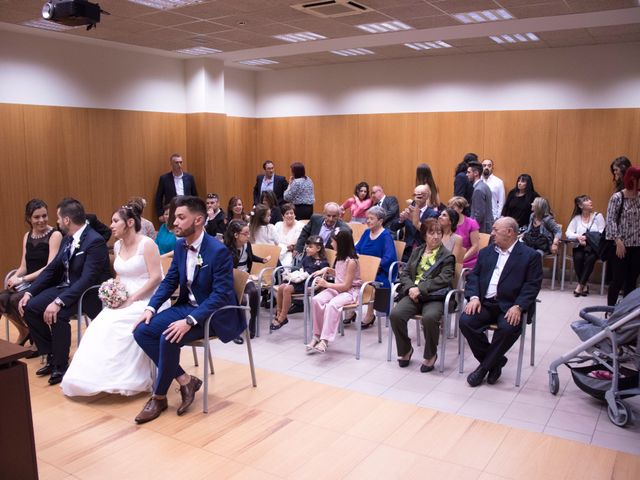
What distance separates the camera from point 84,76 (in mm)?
8961

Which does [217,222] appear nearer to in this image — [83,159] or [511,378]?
[83,159]

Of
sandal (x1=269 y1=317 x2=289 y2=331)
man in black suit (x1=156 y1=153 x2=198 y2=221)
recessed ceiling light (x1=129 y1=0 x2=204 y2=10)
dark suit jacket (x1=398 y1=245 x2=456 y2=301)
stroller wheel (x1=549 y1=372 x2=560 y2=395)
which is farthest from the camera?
man in black suit (x1=156 y1=153 x2=198 y2=221)

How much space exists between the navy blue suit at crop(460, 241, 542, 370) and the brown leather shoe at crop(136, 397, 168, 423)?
95.3 inches

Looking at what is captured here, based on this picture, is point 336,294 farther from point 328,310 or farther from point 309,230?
point 309,230

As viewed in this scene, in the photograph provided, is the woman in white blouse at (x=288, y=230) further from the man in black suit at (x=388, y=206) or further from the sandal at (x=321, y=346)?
the sandal at (x=321, y=346)

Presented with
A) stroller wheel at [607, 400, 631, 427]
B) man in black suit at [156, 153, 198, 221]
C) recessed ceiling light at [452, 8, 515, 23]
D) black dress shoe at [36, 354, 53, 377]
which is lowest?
black dress shoe at [36, 354, 53, 377]

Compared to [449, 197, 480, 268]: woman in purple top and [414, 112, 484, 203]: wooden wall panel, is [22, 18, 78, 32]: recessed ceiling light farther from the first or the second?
[414, 112, 484, 203]: wooden wall panel

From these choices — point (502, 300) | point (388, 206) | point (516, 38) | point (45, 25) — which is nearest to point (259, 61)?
point (45, 25)

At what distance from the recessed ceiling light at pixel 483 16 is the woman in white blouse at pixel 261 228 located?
10.6ft

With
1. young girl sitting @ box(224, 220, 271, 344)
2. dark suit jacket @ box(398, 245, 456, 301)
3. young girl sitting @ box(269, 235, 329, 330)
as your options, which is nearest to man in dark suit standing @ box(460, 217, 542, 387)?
dark suit jacket @ box(398, 245, 456, 301)

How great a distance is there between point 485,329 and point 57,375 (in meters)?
3.51

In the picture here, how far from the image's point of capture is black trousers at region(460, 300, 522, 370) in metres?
4.66

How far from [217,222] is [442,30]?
3926 mm

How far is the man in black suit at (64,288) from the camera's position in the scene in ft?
16.0
